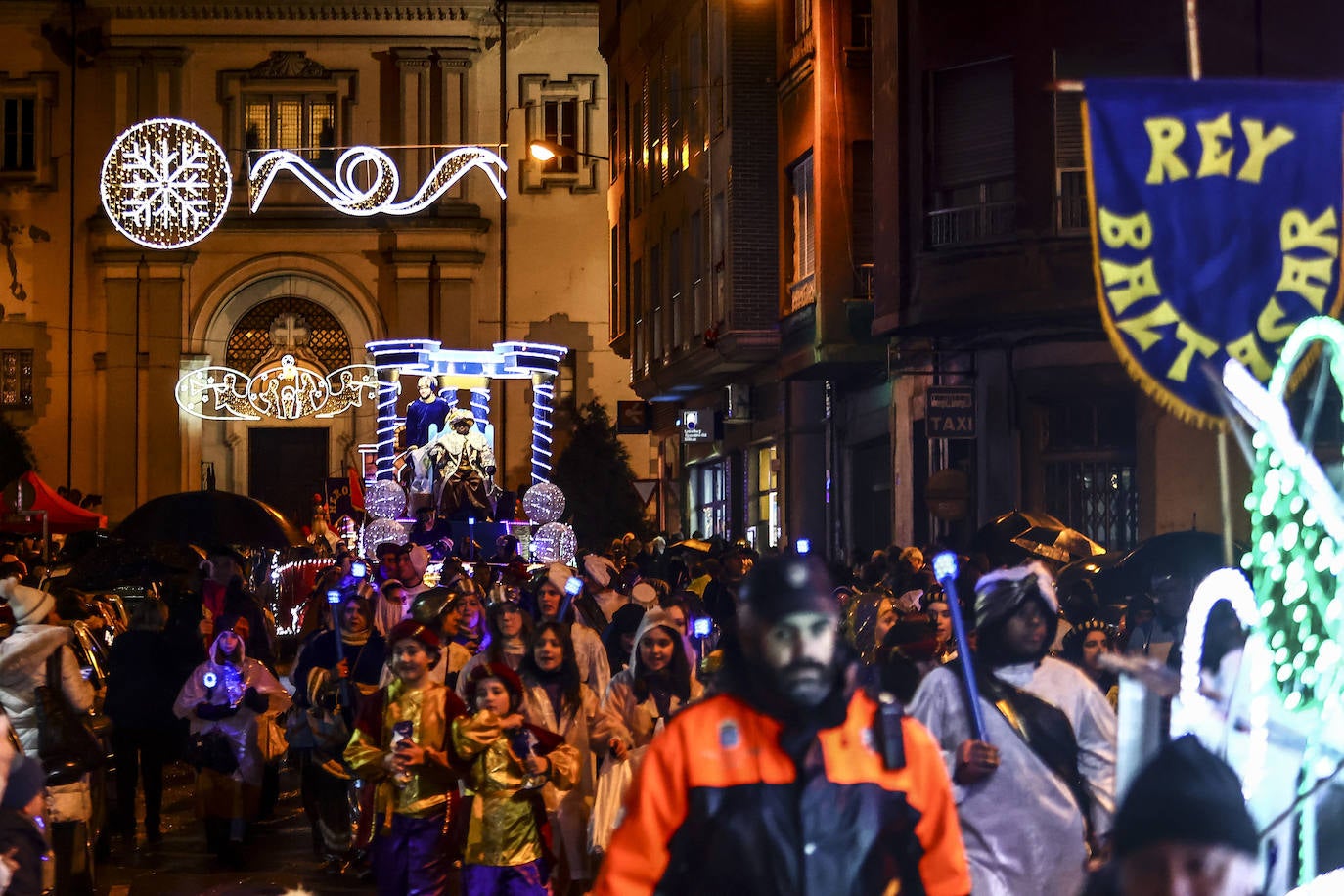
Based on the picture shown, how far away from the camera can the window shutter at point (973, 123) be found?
2095 centimetres

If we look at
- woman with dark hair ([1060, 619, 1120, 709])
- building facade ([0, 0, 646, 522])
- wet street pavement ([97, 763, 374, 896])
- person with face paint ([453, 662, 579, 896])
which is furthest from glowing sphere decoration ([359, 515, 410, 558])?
building facade ([0, 0, 646, 522])

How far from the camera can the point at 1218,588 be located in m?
6.14

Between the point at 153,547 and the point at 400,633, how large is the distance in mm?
12550

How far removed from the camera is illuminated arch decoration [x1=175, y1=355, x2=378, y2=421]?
42.1 metres

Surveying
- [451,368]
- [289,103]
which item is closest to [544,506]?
[451,368]

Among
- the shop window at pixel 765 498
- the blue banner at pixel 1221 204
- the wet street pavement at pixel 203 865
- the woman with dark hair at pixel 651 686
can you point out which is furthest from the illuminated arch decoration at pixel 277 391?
the blue banner at pixel 1221 204

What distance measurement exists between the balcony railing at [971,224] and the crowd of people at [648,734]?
4220 mm

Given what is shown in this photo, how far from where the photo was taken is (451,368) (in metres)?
30.6

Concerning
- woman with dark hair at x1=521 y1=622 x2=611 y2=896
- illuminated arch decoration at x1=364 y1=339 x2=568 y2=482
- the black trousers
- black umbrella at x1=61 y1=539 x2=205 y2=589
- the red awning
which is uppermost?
illuminated arch decoration at x1=364 y1=339 x2=568 y2=482

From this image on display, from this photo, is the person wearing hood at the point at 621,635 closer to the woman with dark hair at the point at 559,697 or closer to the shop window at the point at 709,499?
the woman with dark hair at the point at 559,697

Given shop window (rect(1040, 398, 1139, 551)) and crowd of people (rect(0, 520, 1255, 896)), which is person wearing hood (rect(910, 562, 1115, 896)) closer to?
crowd of people (rect(0, 520, 1255, 896))

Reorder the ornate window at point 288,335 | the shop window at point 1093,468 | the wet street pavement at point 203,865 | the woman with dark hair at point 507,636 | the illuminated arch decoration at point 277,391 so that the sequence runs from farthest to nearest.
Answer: the ornate window at point 288,335, the illuminated arch decoration at point 277,391, the shop window at point 1093,468, the wet street pavement at point 203,865, the woman with dark hair at point 507,636

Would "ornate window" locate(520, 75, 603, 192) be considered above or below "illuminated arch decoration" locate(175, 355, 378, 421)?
above

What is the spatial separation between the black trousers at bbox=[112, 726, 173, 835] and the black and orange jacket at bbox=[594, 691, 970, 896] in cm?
935
